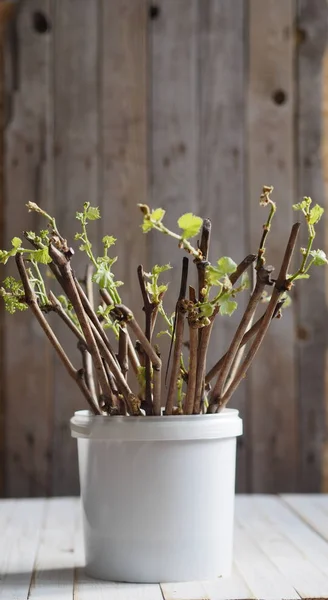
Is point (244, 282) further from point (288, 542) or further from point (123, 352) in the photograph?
point (288, 542)

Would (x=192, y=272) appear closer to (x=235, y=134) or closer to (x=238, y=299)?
(x=238, y=299)

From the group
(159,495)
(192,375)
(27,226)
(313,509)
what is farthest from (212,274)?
(27,226)

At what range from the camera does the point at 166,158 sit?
1.71 m

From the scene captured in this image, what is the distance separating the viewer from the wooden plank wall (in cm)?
168

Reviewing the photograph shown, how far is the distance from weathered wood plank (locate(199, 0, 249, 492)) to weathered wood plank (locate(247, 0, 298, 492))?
0.02m

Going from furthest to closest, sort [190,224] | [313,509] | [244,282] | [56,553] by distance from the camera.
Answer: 1. [313,509]
2. [56,553]
3. [244,282]
4. [190,224]

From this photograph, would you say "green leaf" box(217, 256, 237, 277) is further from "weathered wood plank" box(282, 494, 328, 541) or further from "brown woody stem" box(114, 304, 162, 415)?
"weathered wood plank" box(282, 494, 328, 541)

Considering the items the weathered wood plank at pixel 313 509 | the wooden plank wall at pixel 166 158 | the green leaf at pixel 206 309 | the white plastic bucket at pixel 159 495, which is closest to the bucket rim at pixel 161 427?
the white plastic bucket at pixel 159 495

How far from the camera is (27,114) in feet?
5.58

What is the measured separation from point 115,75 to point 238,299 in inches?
19.8

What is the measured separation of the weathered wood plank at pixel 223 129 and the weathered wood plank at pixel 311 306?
120 millimetres

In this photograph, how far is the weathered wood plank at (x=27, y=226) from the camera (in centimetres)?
168

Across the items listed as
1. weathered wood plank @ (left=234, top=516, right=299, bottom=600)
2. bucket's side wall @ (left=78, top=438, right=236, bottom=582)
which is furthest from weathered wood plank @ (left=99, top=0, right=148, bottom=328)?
bucket's side wall @ (left=78, top=438, right=236, bottom=582)

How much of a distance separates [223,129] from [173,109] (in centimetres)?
11
